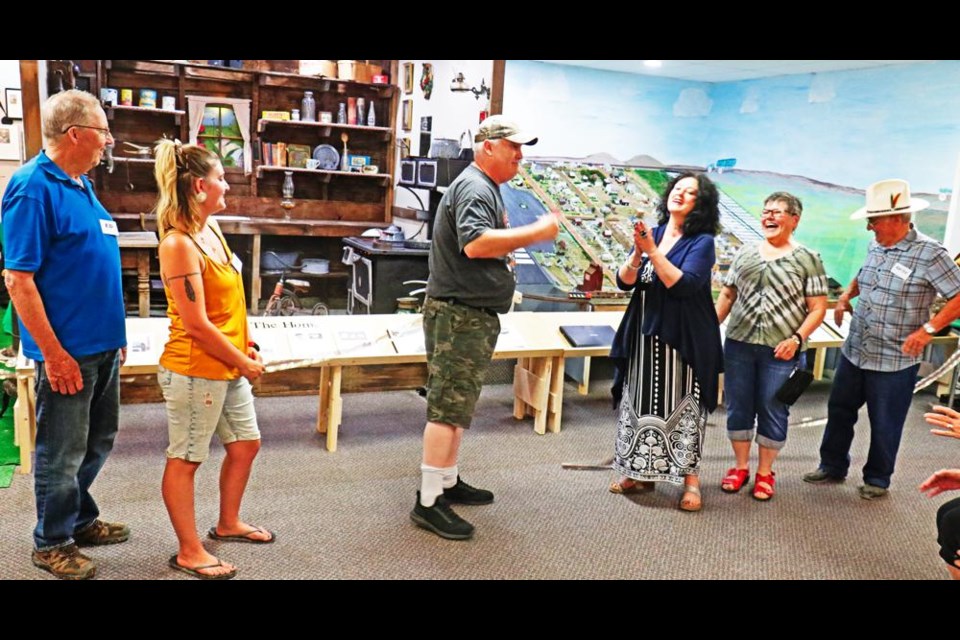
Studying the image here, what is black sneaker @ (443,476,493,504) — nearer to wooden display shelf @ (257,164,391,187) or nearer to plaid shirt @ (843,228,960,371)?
plaid shirt @ (843,228,960,371)

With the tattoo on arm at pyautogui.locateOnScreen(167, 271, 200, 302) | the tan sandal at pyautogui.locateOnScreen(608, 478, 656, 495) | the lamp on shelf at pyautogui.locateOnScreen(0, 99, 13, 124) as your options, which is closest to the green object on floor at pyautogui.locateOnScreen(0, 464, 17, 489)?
the tattoo on arm at pyautogui.locateOnScreen(167, 271, 200, 302)

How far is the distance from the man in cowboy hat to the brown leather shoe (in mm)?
3341

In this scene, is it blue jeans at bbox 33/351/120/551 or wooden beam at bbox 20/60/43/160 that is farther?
wooden beam at bbox 20/60/43/160

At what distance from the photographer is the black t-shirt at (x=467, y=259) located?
2924mm

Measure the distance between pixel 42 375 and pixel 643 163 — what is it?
14.1 feet

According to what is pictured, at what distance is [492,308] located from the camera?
307 cm

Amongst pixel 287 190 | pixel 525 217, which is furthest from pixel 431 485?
pixel 287 190

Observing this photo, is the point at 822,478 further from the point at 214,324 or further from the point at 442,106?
the point at 442,106

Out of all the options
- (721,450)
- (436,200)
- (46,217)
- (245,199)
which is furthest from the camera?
(245,199)

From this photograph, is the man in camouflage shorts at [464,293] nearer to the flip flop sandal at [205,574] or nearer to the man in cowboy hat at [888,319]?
the flip flop sandal at [205,574]

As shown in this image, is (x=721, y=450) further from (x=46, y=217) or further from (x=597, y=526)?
(x=46, y=217)

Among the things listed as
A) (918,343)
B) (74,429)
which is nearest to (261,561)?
(74,429)

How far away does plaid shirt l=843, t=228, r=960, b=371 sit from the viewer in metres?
3.55

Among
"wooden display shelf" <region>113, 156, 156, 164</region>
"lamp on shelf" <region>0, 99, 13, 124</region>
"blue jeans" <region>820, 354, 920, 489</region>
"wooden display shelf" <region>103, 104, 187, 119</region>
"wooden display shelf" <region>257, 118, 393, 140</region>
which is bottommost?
"blue jeans" <region>820, 354, 920, 489</region>
